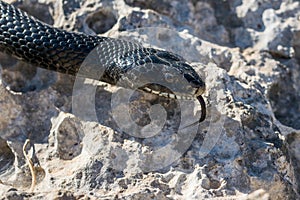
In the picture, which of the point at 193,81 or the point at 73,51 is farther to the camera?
the point at 73,51

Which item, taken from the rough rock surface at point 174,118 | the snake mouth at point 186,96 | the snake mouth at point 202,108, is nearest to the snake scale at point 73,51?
the snake mouth at point 186,96

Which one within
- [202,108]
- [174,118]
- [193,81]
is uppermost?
[193,81]

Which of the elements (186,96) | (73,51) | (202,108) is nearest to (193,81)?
(186,96)

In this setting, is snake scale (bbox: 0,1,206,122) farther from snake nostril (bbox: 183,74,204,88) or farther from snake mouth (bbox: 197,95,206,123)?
snake mouth (bbox: 197,95,206,123)

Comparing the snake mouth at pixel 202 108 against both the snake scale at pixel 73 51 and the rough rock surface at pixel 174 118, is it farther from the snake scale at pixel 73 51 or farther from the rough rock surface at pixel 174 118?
the snake scale at pixel 73 51

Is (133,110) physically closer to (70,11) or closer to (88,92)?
(88,92)

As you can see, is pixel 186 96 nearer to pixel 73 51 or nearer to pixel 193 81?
pixel 193 81

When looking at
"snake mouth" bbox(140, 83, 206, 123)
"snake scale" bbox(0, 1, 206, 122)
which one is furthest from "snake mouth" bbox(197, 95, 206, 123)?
"snake scale" bbox(0, 1, 206, 122)
